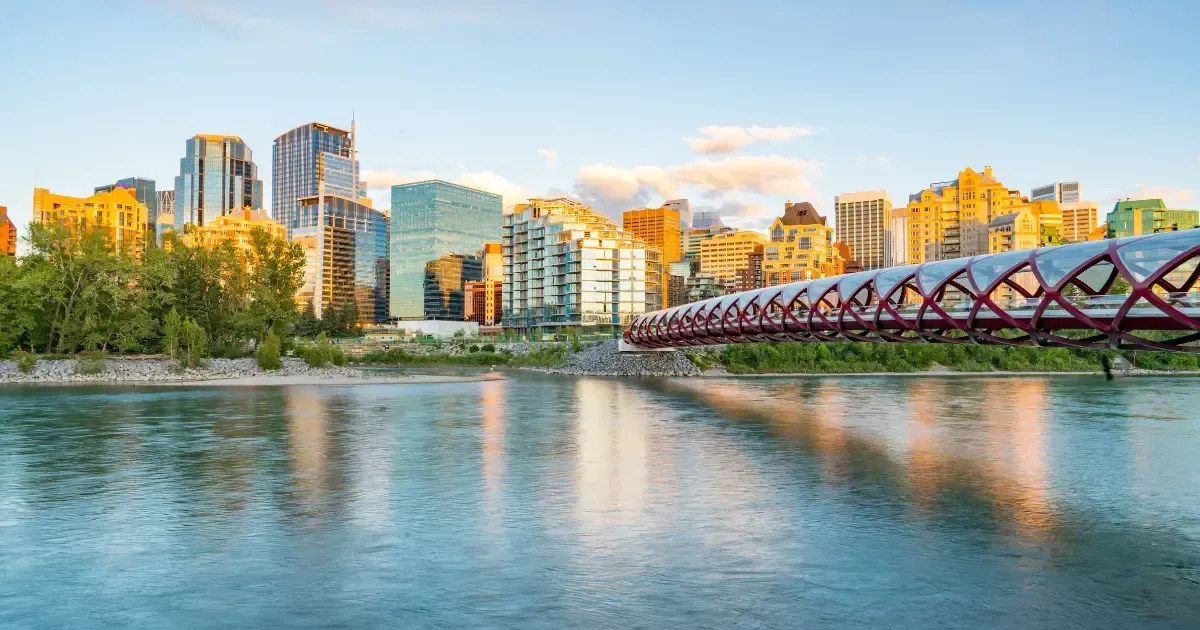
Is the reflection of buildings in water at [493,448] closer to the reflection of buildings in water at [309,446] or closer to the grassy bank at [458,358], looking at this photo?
the reflection of buildings in water at [309,446]

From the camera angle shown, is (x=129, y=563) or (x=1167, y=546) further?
(x=1167, y=546)

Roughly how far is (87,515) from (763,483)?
20.9 meters

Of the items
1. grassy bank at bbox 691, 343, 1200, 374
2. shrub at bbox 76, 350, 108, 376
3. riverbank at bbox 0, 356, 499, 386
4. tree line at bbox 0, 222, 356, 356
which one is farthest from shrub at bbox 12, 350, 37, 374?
grassy bank at bbox 691, 343, 1200, 374

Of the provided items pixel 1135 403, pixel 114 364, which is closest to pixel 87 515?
pixel 1135 403

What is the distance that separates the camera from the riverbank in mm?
85812

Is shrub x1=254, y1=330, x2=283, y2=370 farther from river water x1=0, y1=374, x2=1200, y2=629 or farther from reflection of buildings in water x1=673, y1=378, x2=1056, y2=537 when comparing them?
reflection of buildings in water x1=673, y1=378, x2=1056, y2=537

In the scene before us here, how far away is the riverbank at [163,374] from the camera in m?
85.8

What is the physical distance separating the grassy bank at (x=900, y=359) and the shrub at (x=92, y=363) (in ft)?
216

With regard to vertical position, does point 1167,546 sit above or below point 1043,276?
below

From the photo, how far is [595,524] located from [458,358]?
4872 inches

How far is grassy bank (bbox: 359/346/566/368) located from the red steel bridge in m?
82.6

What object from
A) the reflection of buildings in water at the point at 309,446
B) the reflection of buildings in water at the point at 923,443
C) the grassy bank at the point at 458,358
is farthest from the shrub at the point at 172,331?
the reflection of buildings in water at the point at 923,443

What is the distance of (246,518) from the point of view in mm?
24281

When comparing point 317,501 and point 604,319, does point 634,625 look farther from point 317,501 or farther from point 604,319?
point 604,319
